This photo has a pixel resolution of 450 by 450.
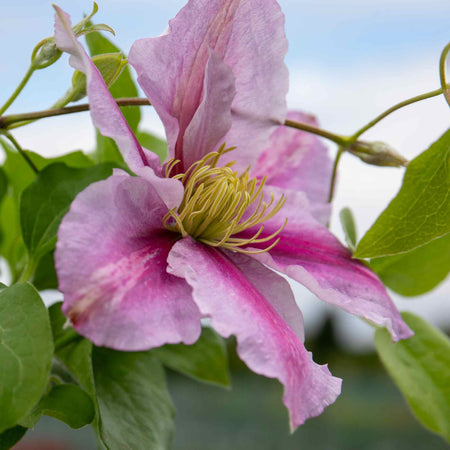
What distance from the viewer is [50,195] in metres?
0.53

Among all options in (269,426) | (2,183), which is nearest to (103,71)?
(2,183)

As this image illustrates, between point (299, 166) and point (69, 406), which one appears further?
point (299, 166)

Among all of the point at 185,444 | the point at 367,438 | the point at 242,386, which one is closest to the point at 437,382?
the point at 185,444

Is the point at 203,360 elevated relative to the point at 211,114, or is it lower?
lower

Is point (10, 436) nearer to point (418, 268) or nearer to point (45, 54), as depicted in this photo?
point (45, 54)

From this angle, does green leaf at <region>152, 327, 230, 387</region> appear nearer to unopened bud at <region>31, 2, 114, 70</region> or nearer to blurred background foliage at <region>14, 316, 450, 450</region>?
unopened bud at <region>31, 2, 114, 70</region>

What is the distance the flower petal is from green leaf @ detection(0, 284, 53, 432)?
0.11 m

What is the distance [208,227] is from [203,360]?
0.78 ft

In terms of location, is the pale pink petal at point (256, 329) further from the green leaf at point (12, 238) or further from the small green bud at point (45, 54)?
the green leaf at point (12, 238)

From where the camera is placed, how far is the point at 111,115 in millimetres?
384

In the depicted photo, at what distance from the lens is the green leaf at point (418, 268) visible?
2.21 feet

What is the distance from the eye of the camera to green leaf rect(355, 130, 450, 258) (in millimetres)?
448

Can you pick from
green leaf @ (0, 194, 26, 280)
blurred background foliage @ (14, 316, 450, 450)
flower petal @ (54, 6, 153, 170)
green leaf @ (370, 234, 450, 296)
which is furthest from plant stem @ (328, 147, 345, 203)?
blurred background foliage @ (14, 316, 450, 450)

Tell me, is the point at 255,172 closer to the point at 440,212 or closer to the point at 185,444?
the point at 440,212
